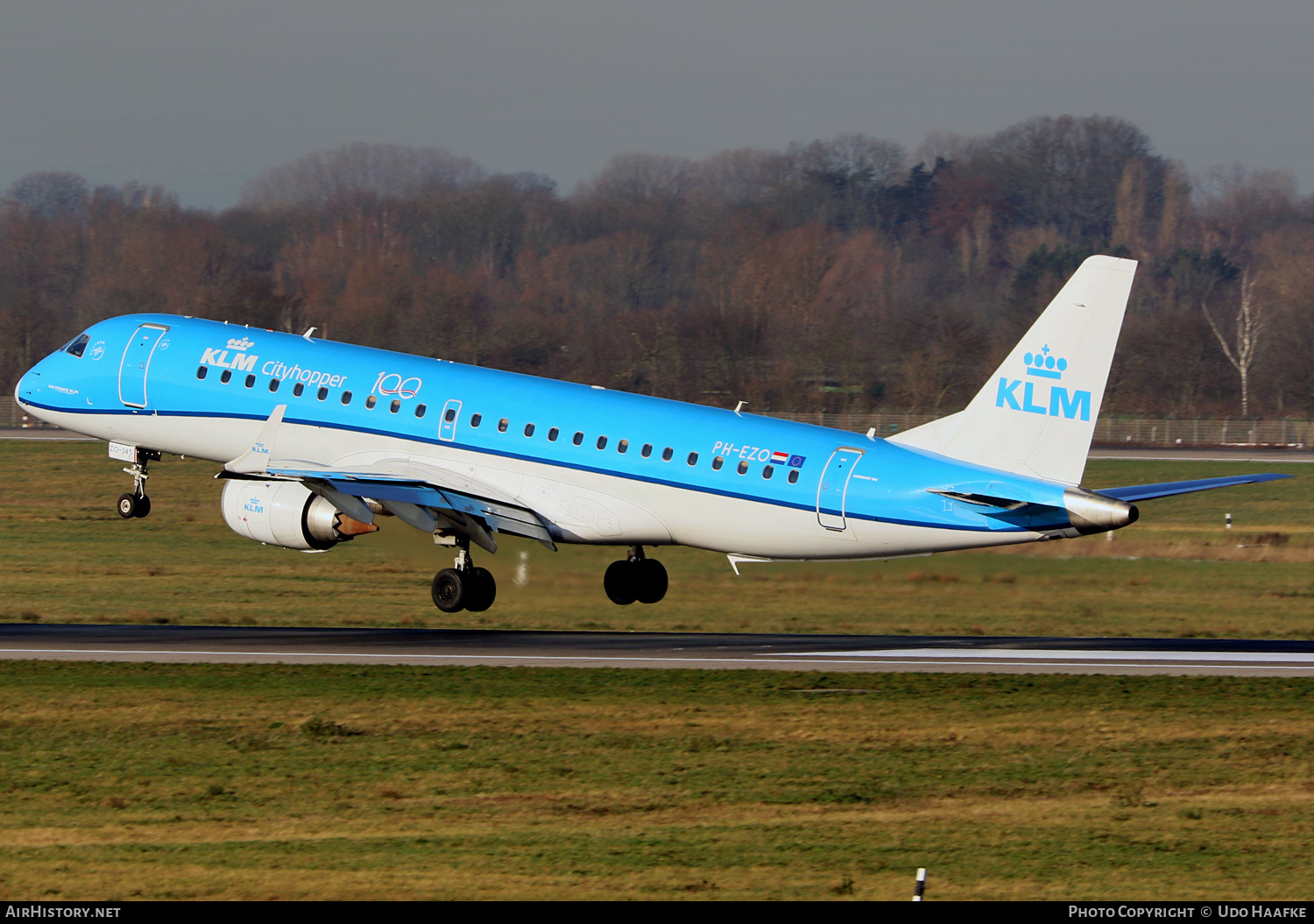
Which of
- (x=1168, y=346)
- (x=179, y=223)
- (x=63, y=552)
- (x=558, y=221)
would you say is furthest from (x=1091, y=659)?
(x=558, y=221)

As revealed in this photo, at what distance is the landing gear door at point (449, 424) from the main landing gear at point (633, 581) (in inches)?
213

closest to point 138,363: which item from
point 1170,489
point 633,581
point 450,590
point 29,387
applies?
point 29,387

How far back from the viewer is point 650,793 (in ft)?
78.9

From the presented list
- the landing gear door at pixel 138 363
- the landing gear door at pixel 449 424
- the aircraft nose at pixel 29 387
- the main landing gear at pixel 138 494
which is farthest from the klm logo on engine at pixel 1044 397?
the aircraft nose at pixel 29 387

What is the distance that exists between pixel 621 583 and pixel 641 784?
17335 millimetres

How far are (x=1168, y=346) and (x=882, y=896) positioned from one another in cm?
12100

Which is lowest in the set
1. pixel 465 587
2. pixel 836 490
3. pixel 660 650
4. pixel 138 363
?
pixel 660 650

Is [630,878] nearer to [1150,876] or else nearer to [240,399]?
[1150,876]

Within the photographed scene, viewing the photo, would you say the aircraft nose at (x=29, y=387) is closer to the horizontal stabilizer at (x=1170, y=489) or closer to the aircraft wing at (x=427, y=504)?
the aircraft wing at (x=427, y=504)

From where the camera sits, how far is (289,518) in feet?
130

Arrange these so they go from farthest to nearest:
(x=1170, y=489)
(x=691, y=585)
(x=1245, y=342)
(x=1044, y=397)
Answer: (x=1245, y=342)
(x=691, y=585)
(x=1170, y=489)
(x=1044, y=397)

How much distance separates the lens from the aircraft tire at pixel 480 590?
135 ft

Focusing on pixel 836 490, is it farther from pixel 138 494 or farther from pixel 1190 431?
pixel 1190 431

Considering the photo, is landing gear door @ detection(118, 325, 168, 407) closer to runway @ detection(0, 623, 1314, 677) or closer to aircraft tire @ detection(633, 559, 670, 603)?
runway @ detection(0, 623, 1314, 677)
